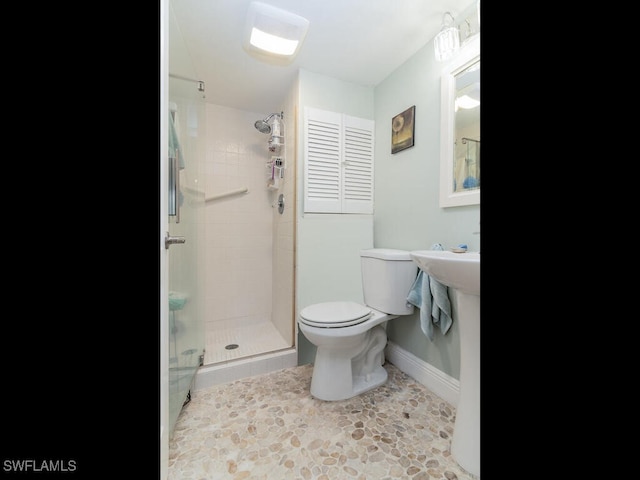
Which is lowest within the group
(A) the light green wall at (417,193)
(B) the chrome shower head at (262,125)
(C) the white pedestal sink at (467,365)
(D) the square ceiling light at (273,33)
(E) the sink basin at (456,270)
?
(C) the white pedestal sink at (467,365)

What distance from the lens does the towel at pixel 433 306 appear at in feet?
4.66

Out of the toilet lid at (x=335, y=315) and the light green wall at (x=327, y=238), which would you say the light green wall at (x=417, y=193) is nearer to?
the light green wall at (x=327, y=238)

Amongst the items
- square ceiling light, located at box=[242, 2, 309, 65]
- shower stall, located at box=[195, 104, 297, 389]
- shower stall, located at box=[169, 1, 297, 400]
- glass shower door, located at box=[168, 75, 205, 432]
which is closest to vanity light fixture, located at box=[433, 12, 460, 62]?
square ceiling light, located at box=[242, 2, 309, 65]

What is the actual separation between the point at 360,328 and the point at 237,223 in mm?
1619

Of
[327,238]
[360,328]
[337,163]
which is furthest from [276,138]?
[360,328]

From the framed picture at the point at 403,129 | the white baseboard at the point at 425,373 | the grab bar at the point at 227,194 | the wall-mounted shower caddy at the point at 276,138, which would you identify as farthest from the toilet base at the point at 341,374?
the grab bar at the point at 227,194

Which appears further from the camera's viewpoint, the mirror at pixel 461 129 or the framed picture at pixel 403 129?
the framed picture at pixel 403 129

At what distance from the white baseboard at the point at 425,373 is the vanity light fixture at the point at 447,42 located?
1.67 meters
